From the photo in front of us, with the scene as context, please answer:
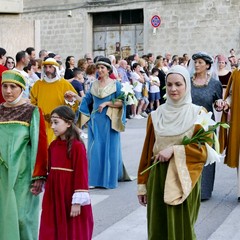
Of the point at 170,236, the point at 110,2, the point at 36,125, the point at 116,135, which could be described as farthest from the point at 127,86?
the point at 110,2

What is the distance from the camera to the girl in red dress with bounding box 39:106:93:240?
5.16 m

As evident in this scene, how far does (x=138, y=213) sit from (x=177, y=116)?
2789 millimetres

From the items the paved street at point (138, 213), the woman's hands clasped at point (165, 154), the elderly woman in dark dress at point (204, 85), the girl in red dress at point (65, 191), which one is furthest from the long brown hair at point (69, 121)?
the elderly woman in dark dress at point (204, 85)

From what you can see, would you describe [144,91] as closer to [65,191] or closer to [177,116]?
[65,191]

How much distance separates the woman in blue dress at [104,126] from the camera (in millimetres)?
8922

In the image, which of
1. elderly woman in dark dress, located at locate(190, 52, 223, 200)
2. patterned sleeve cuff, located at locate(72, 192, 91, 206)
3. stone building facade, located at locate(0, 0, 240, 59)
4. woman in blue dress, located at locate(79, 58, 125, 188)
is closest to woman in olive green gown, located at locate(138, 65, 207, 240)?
patterned sleeve cuff, located at locate(72, 192, 91, 206)

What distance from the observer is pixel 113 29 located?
98.1ft

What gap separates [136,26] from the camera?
2930cm

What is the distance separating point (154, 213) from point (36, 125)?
129 cm

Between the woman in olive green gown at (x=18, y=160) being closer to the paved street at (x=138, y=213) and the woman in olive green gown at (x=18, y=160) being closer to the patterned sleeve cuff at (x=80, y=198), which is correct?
the patterned sleeve cuff at (x=80, y=198)

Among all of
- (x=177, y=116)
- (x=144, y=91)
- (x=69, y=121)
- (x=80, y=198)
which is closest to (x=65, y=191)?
(x=80, y=198)

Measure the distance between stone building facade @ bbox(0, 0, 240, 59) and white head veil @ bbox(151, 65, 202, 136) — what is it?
20.1 metres

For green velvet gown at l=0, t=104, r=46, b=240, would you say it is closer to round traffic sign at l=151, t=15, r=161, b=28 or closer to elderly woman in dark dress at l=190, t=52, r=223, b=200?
elderly woman in dark dress at l=190, t=52, r=223, b=200

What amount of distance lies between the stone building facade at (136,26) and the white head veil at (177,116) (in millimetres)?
20116
